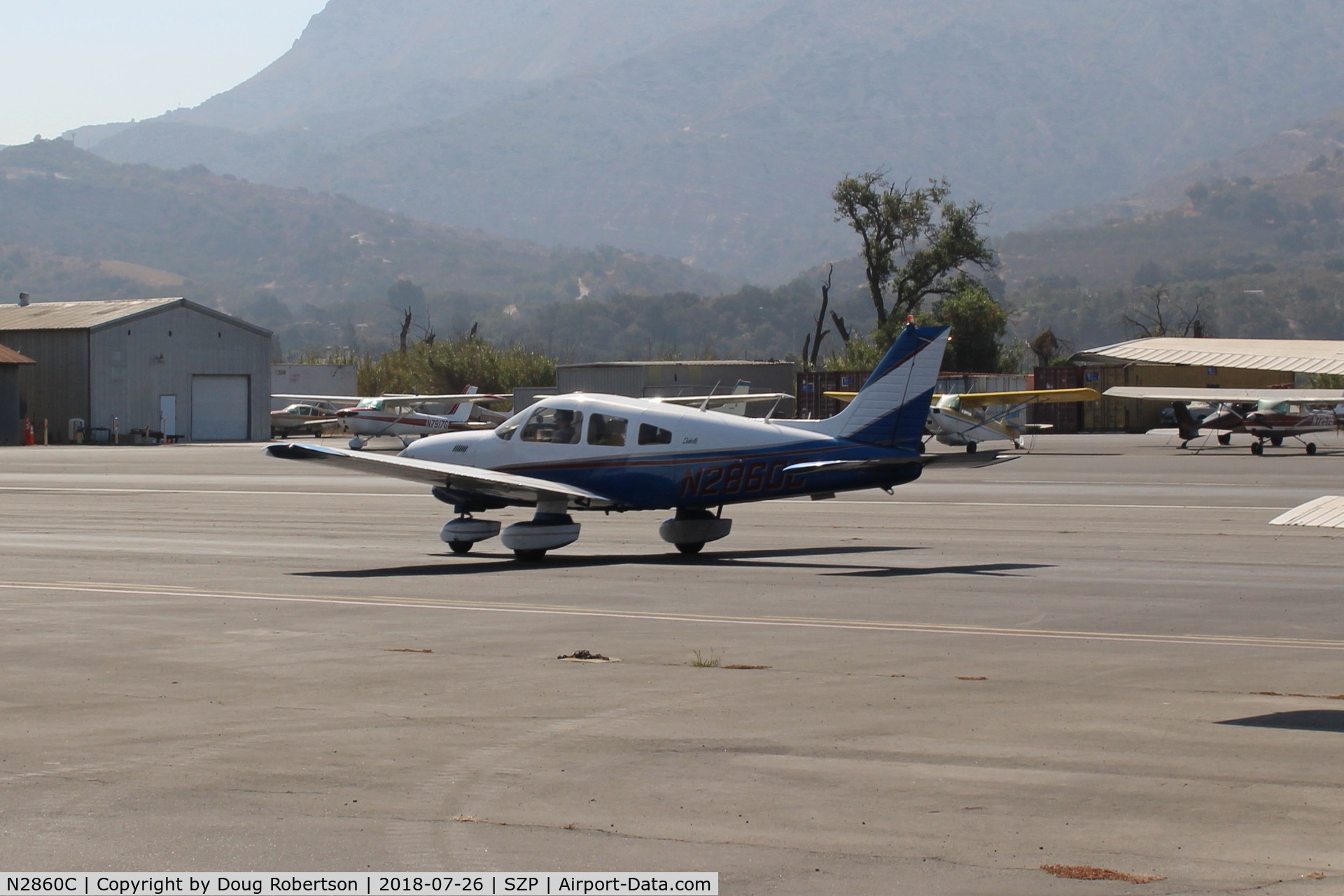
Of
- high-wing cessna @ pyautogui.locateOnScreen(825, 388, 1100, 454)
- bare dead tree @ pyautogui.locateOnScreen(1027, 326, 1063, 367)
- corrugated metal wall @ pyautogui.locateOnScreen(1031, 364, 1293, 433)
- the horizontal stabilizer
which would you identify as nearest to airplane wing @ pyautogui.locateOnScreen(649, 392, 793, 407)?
high-wing cessna @ pyautogui.locateOnScreen(825, 388, 1100, 454)

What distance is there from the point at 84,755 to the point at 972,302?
3836 inches

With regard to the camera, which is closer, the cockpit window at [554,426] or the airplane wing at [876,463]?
the airplane wing at [876,463]

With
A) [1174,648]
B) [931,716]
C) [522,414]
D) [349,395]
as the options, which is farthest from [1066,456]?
[349,395]

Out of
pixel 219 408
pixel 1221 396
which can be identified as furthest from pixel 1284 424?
pixel 219 408

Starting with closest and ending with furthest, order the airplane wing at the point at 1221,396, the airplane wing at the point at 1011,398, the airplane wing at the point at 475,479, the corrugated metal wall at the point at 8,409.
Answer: the airplane wing at the point at 475,479 → the airplane wing at the point at 1011,398 → the airplane wing at the point at 1221,396 → the corrugated metal wall at the point at 8,409

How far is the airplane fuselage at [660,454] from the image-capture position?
739 inches

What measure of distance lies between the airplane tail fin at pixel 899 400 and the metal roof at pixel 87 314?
54.7 metres

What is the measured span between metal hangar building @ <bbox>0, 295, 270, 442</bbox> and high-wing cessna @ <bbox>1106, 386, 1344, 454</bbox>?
148 feet

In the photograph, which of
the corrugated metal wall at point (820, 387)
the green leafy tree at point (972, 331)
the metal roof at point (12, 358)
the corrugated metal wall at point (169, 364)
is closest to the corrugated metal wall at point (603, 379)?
the corrugated metal wall at point (820, 387)

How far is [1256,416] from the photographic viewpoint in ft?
183

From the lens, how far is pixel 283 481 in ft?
126

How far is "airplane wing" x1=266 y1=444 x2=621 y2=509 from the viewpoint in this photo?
58.9 ft

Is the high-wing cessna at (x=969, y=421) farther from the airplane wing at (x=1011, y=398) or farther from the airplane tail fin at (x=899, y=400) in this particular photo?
the airplane tail fin at (x=899, y=400)

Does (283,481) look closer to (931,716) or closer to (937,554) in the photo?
(937,554)
